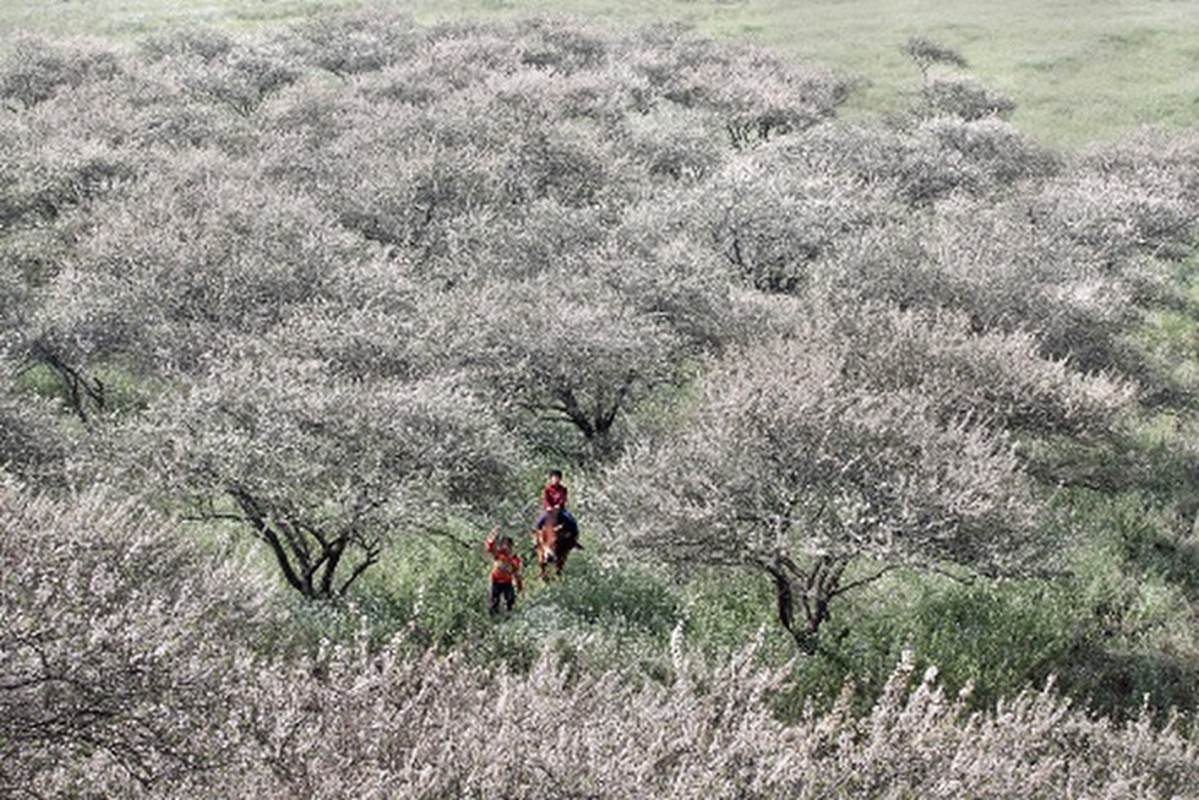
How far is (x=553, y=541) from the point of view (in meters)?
16.3

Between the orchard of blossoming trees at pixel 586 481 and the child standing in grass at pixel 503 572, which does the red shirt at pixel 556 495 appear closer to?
the orchard of blossoming trees at pixel 586 481

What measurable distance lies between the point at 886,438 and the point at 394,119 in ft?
101

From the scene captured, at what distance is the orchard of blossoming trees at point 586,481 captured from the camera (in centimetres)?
759

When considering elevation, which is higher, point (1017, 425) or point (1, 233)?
point (1, 233)

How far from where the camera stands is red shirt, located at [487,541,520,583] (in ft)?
49.5

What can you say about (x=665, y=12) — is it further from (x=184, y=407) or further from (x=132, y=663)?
(x=132, y=663)

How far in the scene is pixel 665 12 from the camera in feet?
249

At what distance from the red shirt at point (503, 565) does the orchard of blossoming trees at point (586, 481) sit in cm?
73

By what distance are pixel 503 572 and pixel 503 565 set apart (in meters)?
0.12

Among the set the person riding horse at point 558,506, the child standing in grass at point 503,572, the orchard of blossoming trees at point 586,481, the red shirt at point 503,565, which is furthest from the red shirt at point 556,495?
the red shirt at point 503,565

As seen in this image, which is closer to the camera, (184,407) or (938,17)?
(184,407)

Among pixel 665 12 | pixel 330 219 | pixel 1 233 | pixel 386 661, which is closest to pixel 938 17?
pixel 665 12

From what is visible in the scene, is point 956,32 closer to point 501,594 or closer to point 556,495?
point 556,495

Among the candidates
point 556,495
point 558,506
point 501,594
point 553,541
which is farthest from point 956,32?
point 501,594
